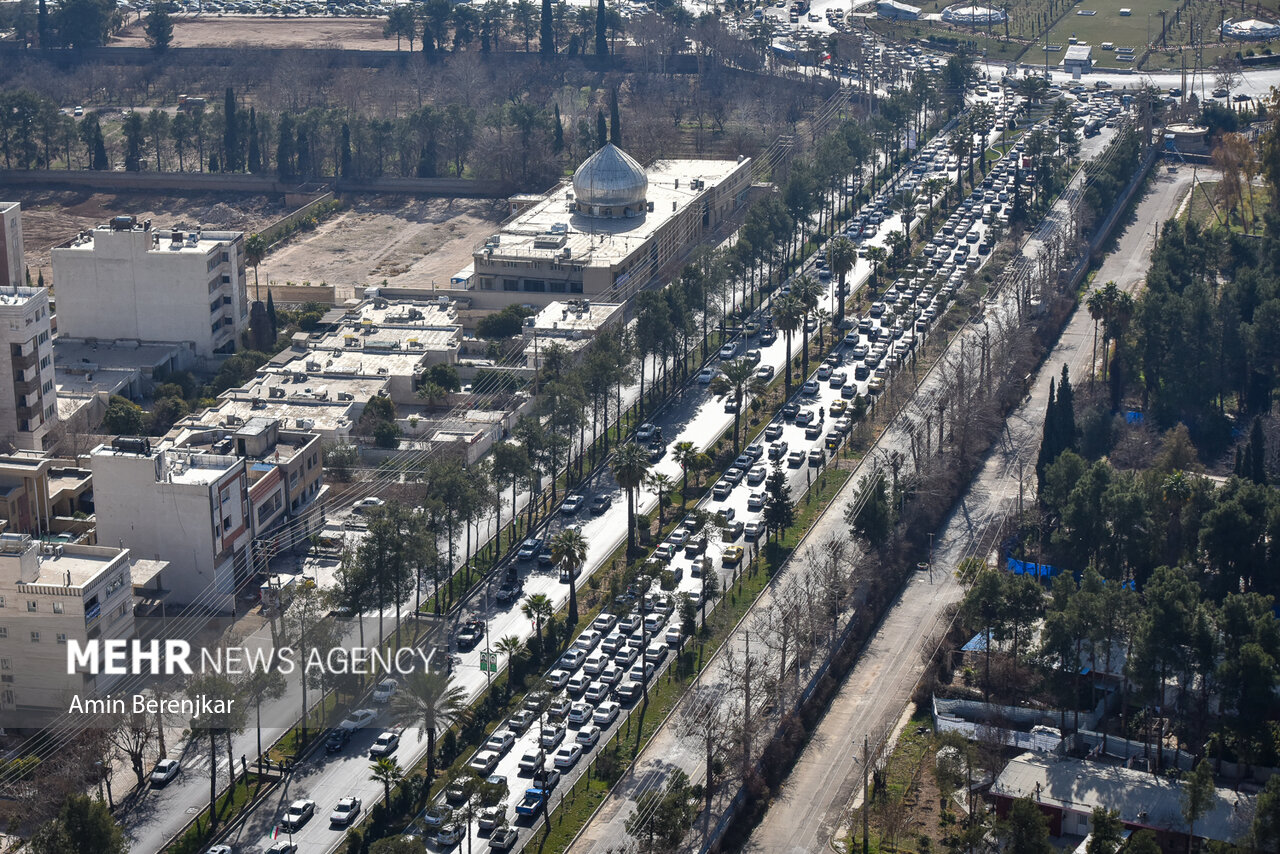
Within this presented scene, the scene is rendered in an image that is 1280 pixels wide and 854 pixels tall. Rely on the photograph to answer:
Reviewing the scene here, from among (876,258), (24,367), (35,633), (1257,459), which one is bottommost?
(35,633)

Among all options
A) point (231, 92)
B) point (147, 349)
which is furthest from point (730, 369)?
point (231, 92)

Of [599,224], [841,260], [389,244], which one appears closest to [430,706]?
[841,260]

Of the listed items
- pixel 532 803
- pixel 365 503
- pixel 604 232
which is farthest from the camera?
pixel 604 232

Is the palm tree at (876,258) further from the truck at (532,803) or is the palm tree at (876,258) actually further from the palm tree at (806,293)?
the truck at (532,803)

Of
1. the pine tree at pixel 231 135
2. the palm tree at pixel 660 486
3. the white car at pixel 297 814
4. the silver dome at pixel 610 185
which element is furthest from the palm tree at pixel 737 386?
the pine tree at pixel 231 135

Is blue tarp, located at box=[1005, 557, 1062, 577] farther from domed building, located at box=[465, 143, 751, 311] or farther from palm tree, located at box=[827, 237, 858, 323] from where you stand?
domed building, located at box=[465, 143, 751, 311]

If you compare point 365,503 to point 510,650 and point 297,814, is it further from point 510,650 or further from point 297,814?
point 297,814

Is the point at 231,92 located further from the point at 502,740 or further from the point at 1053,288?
the point at 502,740
